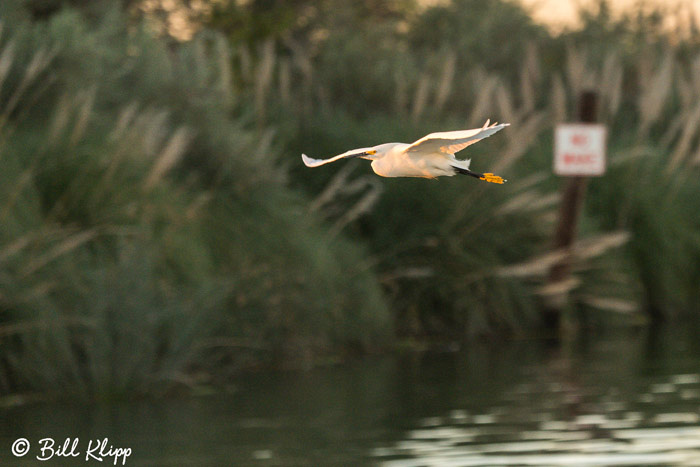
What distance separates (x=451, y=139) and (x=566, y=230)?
12.6 m

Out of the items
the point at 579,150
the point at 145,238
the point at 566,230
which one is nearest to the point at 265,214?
the point at 145,238

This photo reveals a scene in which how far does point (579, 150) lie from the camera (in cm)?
1680

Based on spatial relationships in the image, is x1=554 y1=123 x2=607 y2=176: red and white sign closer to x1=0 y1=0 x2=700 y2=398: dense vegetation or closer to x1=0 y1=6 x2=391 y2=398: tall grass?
x1=0 y1=0 x2=700 y2=398: dense vegetation

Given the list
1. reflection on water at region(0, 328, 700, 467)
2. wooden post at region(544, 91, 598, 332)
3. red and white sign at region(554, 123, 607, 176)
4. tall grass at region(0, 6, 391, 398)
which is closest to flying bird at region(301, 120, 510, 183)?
reflection on water at region(0, 328, 700, 467)

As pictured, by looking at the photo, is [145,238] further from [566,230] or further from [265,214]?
[566,230]

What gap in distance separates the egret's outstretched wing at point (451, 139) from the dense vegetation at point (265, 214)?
6.85m

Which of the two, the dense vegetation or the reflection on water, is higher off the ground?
the dense vegetation

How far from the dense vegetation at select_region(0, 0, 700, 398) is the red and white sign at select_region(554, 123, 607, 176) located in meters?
0.38

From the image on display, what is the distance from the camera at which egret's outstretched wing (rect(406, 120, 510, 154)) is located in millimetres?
4348

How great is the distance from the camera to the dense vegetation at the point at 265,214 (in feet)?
37.7

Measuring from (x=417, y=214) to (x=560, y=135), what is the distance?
222 centimetres

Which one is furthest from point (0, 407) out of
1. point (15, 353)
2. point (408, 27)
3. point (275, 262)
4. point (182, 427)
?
point (408, 27)

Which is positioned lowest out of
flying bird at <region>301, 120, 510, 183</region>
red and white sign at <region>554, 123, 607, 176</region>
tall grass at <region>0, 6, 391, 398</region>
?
flying bird at <region>301, 120, 510, 183</region>

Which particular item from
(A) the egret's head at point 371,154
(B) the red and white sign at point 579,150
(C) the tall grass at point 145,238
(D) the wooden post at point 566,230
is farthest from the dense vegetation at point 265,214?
(A) the egret's head at point 371,154
